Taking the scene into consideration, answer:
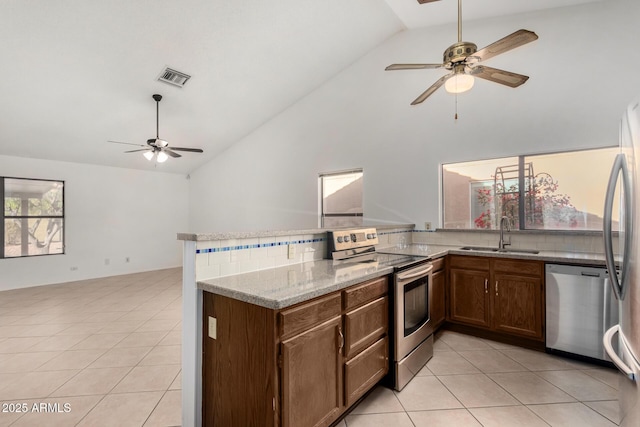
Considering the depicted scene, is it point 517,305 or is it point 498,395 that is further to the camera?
point 517,305

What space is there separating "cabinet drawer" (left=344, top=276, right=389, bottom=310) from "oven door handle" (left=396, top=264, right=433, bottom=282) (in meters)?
0.10

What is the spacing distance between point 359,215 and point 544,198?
237 cm

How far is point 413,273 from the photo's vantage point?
2.34 meters

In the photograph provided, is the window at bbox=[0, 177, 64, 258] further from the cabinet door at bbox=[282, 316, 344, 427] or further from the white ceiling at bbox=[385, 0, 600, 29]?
the white ceiling at bbox=[385, 0, 600, 29]

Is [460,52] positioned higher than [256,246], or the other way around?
[460,52]

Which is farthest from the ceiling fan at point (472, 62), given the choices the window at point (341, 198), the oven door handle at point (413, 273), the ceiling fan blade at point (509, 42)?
the window at point (341, 198)

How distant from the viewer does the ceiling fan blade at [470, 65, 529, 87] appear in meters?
2.12

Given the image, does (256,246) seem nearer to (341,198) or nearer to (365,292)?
(365,292)

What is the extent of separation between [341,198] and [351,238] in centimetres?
245

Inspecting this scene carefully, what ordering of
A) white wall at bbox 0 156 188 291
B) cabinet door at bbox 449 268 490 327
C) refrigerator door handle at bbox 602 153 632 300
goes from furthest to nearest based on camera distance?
white wall at bbox 0 156 188 291, cabinet door at bbox 449 268 490 327, refrigerator door handle at bbox 602 153 632 300

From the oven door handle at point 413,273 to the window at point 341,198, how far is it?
2197mm

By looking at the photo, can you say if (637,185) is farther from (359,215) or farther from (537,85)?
(359,215)

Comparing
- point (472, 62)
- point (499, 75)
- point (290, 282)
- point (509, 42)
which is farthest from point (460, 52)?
point (290, 282)

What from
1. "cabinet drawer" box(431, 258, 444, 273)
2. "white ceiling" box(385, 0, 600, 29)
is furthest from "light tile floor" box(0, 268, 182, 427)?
"white ceiling" box(385, 0, 600, 29)
